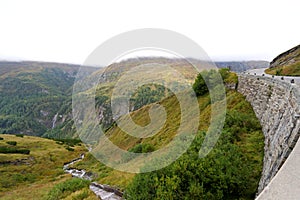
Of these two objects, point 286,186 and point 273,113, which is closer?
point 286,186

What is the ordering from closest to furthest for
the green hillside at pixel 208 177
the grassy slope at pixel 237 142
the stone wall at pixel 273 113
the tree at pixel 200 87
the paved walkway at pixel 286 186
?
1. the paved walkway at pixel 286 186
2. the stone wall at pixel 273 113
3. the green hillside at pixel 208 177
4. the grassy slope at pixel 237 142
5. the tree at pixel 200 87

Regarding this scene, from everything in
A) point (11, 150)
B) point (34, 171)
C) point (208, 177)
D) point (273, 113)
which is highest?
point (273, 113)

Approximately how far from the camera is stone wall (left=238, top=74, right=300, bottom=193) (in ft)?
43.6

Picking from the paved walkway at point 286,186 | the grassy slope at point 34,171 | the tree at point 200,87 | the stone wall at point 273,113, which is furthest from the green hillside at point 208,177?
the tree at point 200,87

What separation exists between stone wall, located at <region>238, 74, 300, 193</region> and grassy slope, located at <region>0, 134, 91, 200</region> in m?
41.0

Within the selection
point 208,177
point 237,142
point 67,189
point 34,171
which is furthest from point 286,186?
point 34,171

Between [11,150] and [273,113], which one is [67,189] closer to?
[273,113]

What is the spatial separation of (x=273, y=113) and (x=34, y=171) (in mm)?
74393

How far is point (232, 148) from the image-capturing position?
22.6 metres

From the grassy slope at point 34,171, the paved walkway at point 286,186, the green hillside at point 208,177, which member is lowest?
the grassy slope at point 34,171

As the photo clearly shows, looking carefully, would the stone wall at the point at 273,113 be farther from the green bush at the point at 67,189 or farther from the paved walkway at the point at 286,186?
the green bush at the point at 67,189

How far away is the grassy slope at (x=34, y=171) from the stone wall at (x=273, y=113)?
41.0 meters

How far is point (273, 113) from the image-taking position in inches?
899

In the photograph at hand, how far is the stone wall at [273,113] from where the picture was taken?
523 inches
